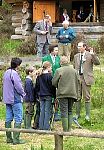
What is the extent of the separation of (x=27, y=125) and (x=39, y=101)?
23.1 inches

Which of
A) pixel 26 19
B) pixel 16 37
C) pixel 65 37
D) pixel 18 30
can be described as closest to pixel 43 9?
pixel 26 19

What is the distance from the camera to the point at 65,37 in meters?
16.2

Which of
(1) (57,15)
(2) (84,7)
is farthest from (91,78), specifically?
(2) (84,7)

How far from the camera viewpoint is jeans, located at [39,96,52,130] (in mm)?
10719

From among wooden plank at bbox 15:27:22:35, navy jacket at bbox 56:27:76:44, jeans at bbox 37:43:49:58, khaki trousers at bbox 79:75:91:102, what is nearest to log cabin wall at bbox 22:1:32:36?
wooden plank at bbox 15:27:22:35

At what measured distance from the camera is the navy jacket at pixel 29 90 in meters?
10.7

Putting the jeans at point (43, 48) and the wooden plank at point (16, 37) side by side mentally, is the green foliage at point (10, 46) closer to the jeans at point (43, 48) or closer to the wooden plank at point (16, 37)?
the wooden plank at point (16, 37)

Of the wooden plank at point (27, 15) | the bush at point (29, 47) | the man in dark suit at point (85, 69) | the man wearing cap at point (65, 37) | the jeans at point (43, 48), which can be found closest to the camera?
the man in dark suit at point (85, 69)

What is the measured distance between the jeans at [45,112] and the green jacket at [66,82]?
1.49ft

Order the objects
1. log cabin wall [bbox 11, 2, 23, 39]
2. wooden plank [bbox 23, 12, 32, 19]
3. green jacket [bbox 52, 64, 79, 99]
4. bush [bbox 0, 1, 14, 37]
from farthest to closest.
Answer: bush [bbox 0, 1, 14, 37] → log cabin wall [bbox 11, 2, 23, 39] → wooden plank [bbox 23, 12, 32, 19] → green jacket [bbox 52, 64, 79, 99]

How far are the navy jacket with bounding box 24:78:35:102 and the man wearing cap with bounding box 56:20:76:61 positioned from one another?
456 centimetres

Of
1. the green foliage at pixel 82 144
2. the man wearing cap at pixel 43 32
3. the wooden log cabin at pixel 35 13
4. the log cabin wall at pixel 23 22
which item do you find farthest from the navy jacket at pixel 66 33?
the log cabin wall at pixel 23 22

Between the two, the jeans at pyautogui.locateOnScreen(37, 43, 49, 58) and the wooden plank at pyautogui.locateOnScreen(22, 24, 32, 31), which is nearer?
the jeans at pyautogui.locateOnScreen(37, 43, 49, 58)

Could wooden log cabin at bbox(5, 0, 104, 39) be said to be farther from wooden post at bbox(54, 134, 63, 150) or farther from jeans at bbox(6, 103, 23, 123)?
wooden post at bbox(54, 134, 63, 150)
